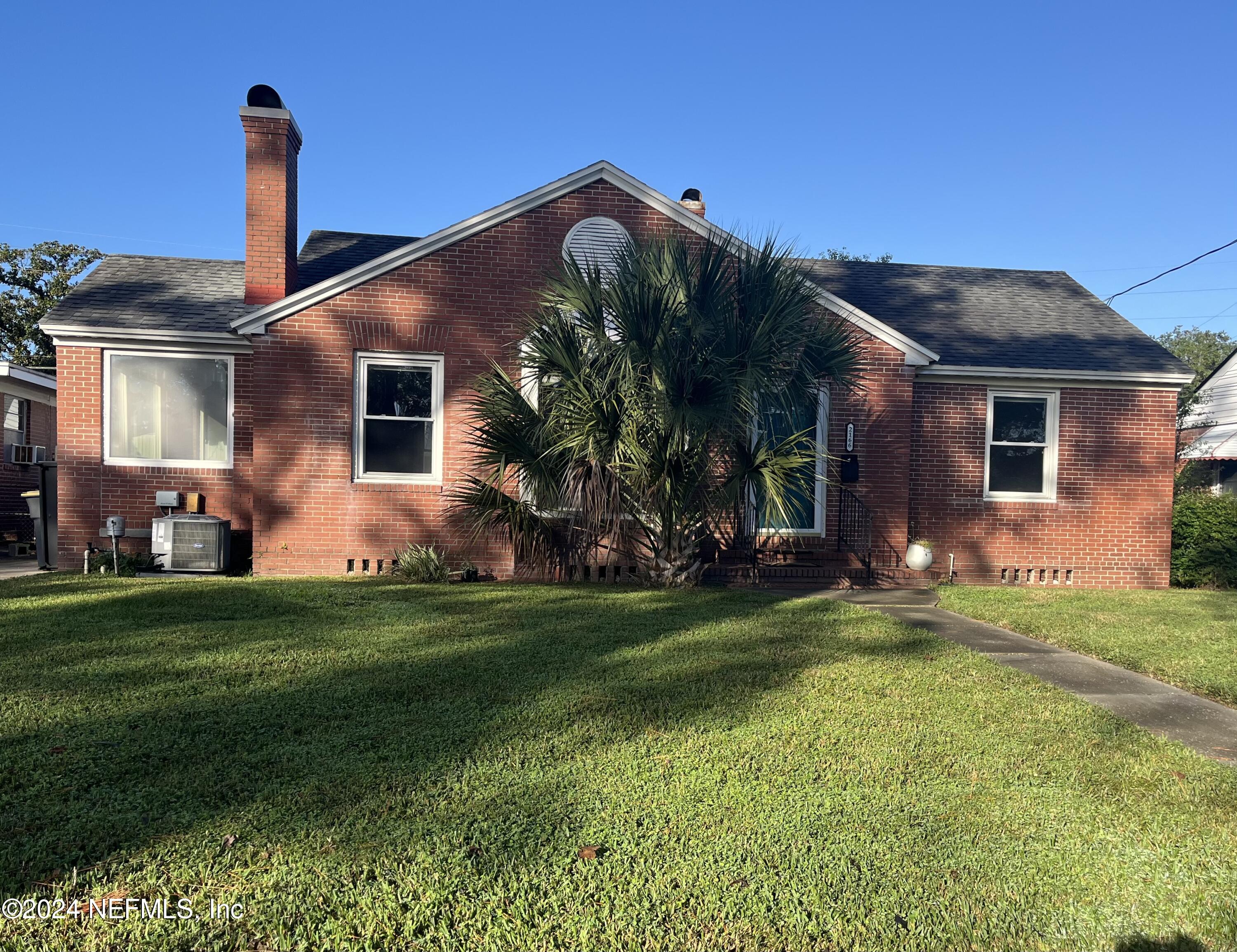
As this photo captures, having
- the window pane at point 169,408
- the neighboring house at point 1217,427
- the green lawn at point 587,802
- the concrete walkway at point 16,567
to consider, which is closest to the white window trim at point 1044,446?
the green lawn at point 587,802

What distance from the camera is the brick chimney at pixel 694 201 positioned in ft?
46.4

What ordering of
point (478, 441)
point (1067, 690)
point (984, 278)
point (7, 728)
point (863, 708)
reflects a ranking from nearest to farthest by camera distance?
point (7, 728) < point (863, 708) < point (1067, 690) < point (478, 441) < point (984, 278)

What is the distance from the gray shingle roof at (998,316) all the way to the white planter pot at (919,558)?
2.81m

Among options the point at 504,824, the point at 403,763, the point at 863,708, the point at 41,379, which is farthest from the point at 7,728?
the point at 41,379

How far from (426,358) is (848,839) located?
8822 millimetres

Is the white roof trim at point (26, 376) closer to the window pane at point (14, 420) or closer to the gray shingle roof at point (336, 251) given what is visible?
the window pane at point (14, 420)

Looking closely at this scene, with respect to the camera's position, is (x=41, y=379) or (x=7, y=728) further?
(x=41, y=379)

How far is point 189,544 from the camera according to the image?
10.6 meters

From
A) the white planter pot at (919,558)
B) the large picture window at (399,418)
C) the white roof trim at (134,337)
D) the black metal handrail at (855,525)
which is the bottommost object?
the white planter pot at (919,558)

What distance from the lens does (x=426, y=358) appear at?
10859 mm

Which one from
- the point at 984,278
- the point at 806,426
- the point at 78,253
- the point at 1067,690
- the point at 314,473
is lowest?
the point at 1067,690

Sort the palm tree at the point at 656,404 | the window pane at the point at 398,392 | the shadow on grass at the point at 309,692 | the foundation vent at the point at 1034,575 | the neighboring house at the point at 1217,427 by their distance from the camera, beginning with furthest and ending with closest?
the neighboring house at the point at 1217,427, the foundation vent at the point at 1034,575, the window pane at the point at 398,392, the palm tree at the point at 656,404, the shadow on grass at the point at 309,692

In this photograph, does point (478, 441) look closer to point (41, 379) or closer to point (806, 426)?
point (806, 426)

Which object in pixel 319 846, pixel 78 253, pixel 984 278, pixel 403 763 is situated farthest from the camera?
pixel 78 253
